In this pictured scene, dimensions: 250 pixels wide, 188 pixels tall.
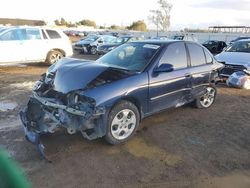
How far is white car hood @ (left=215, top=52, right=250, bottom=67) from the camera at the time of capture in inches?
398

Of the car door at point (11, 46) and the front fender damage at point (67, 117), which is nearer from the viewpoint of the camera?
the front fender damage at point (67, 117)

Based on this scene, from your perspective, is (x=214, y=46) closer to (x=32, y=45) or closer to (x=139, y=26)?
(x=32, y=45)

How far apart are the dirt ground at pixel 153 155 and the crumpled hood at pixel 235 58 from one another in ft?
13.1

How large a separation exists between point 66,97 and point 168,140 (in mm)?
1913

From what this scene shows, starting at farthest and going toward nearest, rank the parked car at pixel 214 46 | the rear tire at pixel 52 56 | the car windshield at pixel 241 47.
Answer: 1. the parked car at pixel 214 46
2. the rear tire at pixel 52 56
3. the car windshield at pixel 241 47

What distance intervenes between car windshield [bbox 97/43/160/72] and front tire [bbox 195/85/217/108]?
1.91m

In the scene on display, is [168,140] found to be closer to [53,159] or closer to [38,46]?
[53,159]

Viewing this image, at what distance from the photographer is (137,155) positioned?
15.0 ft

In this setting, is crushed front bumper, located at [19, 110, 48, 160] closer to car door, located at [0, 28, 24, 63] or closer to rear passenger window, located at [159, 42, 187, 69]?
rear passenger window, located at [159, 42, 187, 69]

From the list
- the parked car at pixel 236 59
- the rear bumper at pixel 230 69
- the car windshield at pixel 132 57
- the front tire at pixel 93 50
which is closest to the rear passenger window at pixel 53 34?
the front tire at pixel 93 50

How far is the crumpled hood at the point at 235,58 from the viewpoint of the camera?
1014 centimetres

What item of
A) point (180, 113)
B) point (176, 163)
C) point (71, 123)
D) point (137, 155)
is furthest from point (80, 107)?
point (180, 113)

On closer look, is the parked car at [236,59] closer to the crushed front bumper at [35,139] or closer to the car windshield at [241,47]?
the car windshield at [241,47]

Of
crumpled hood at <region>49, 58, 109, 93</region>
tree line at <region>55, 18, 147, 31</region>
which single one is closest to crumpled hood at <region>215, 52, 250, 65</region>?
crumpled hood at <region>49, 58, 109, 93</region>
